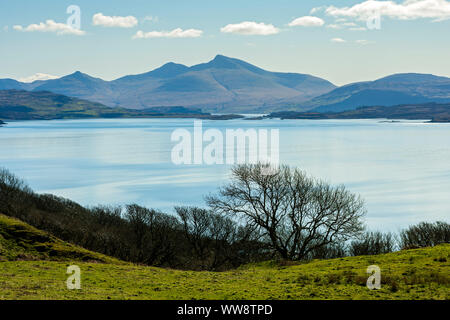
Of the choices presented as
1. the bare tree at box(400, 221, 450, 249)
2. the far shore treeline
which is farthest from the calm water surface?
the far shore treeline

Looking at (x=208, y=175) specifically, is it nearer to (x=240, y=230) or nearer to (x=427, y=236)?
(x=240, y=230)

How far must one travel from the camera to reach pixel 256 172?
2105 inches

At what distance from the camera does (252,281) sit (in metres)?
28.0

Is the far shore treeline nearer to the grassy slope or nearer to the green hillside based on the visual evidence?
the green hillside

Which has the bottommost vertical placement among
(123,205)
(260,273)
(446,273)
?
(123,205)

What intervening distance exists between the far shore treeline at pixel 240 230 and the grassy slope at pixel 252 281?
1486 cm

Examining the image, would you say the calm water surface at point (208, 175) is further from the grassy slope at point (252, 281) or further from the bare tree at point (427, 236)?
the grassy slope at point (252, 281)

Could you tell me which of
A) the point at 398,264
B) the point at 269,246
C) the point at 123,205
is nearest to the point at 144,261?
the point at 269,246

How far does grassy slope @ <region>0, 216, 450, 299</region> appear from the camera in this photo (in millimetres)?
22688

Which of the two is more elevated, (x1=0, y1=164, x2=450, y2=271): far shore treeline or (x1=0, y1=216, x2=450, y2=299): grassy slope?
(x1=0, y1=216, x2=450, y2=299): grassy slope

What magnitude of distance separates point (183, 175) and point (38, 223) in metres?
81.2

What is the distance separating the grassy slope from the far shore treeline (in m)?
14.9

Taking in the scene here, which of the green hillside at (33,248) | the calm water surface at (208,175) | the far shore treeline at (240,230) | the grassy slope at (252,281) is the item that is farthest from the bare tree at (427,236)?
the green hillside at (33,248)
